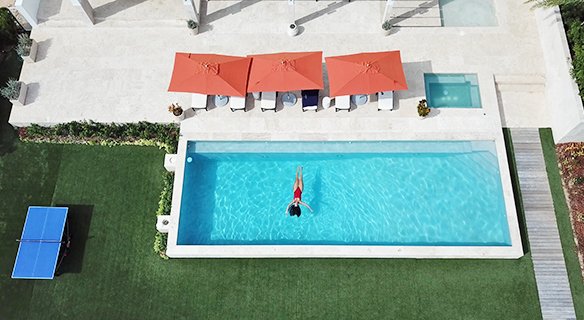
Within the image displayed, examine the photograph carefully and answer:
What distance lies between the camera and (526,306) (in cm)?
1689

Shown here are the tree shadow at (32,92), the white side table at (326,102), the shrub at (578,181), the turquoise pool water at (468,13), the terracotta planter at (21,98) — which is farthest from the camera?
the turquoise pool water at (468,13)

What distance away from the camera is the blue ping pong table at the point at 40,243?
16.8 m

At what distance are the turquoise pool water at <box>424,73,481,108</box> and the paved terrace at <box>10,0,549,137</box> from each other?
0.36 metres

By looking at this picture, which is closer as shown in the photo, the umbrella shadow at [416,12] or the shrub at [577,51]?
the shrub at [577,51]

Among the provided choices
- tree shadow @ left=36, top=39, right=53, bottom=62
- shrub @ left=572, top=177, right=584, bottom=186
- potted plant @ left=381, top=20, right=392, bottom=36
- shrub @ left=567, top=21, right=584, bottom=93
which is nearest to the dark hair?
potted plant @ left=381, top=20, right=392, bottom=36

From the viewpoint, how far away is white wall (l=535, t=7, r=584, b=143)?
59.2ft

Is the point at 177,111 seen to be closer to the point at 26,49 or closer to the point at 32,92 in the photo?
the point at 32,92

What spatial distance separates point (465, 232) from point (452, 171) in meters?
2.59

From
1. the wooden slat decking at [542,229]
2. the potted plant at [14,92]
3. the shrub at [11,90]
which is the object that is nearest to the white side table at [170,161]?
the potted plant at [14,92]

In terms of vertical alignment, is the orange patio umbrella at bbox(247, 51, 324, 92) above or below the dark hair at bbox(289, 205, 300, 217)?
above

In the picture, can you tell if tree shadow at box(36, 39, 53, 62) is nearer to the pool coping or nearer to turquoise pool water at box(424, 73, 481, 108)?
the pool coping

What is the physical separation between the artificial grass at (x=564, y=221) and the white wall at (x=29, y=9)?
77.2 feet

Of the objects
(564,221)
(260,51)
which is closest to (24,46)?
(260,51)

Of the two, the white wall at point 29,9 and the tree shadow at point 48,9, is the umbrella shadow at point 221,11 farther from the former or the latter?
the white wall at point 29,9
